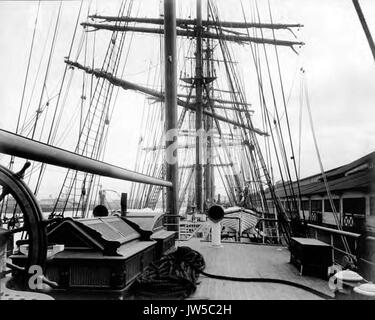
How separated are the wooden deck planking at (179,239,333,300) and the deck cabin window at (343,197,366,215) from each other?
7681 mm

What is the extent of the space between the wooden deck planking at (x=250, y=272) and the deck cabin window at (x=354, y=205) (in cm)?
768

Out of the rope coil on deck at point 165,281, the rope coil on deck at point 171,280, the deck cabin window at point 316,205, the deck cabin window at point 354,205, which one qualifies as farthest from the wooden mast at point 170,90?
the deck cabin window at point 316,205

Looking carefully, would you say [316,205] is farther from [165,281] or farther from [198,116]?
[165,281]

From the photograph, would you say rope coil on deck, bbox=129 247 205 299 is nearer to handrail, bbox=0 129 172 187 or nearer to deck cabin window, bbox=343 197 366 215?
handrail, bbox=0 129 172 187

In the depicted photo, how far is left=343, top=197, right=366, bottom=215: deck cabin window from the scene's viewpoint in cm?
1241

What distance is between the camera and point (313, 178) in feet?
91.1

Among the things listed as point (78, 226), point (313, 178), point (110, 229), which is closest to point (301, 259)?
point (110, 229)

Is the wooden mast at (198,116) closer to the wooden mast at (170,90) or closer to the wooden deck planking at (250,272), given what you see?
the wooden deck planking at (250,272)

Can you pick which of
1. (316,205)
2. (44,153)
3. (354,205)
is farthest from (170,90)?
(316,205)

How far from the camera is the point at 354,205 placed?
13164 mm

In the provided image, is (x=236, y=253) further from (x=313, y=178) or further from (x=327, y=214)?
(x=313, y=178)

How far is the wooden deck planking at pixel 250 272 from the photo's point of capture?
122 inches

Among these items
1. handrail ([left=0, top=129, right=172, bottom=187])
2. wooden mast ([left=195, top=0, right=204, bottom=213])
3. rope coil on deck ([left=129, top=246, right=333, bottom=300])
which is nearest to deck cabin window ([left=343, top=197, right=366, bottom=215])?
wooden mast ([left=195, top=0, right=204, bottom=213])
